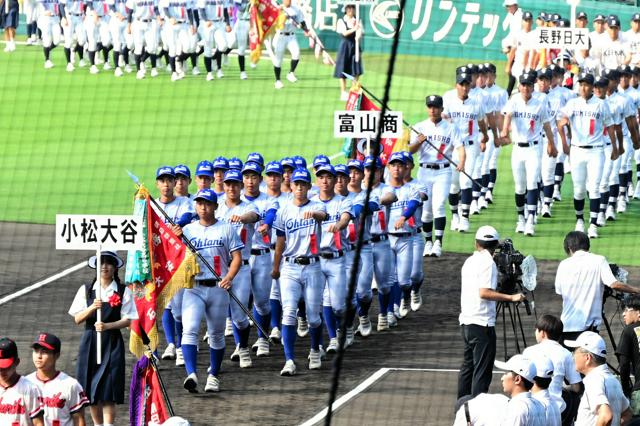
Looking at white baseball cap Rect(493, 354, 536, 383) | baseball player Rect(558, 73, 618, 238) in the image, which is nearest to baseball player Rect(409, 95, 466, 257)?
baseball player Rect(558, 73, 618, 238)

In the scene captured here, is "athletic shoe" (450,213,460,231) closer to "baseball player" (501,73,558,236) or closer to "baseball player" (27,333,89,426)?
"baseball player" (501,73,558,236)

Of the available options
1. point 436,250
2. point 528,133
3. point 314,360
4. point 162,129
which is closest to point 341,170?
point 314,360

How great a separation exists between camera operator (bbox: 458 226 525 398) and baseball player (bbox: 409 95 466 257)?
528 cm

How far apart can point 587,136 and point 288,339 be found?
6.19m

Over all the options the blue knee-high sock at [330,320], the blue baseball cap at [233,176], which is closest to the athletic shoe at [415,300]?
the blue knee-high sock at [330,320]

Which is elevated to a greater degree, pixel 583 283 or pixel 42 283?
pixel 583 283

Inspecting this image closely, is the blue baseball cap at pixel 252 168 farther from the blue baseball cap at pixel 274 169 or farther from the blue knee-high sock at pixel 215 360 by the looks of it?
the blue knee-high sock at pixel 215 360

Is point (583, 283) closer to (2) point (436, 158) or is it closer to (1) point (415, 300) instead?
(1) point (415, 300)

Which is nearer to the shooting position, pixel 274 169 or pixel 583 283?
pixel 583 283

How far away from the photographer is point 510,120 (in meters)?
17.2

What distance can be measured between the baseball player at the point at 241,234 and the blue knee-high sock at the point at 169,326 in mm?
576

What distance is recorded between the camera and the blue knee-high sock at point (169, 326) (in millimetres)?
12766

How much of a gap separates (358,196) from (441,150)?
3.43 m

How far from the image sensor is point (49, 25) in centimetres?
3036
